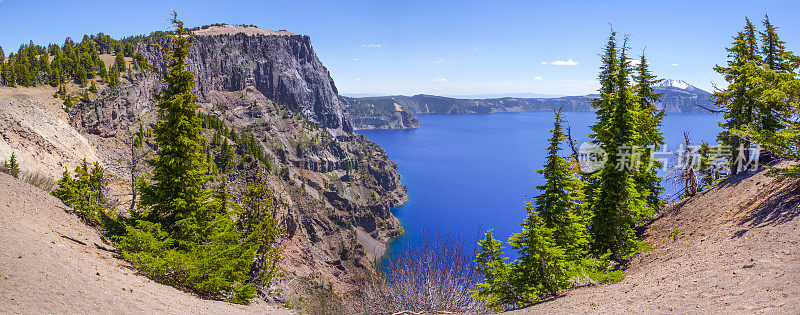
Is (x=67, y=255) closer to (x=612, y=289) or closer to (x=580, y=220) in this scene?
(x=612, y=289)

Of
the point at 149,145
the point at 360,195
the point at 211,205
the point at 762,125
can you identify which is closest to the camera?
the point at 211,205

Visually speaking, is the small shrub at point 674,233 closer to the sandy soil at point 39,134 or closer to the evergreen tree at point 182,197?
the evergreen tree at point 182,197

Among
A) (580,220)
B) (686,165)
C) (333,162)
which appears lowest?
(333,162)

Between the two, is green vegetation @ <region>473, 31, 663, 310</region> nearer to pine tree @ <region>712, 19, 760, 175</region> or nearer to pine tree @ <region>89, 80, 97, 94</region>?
pine tree @ <region>712, 19, 760, 175</region>

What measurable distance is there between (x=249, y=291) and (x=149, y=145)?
80.6 m

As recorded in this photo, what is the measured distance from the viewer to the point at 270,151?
141750 millimetres

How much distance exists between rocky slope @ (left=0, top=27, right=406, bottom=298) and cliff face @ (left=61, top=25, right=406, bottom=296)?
1.26 ft

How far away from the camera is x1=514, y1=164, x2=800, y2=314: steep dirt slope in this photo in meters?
10.0

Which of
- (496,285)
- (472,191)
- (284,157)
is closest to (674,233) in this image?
(496,285)

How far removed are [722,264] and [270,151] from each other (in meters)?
141

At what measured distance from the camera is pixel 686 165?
25.4m

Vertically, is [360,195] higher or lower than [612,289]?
lower

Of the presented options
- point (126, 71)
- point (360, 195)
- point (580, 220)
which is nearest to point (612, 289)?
point (580, 220)

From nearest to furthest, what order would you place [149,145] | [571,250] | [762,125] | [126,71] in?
[571,250]
[762,125]
[149,145]
[126,71]
